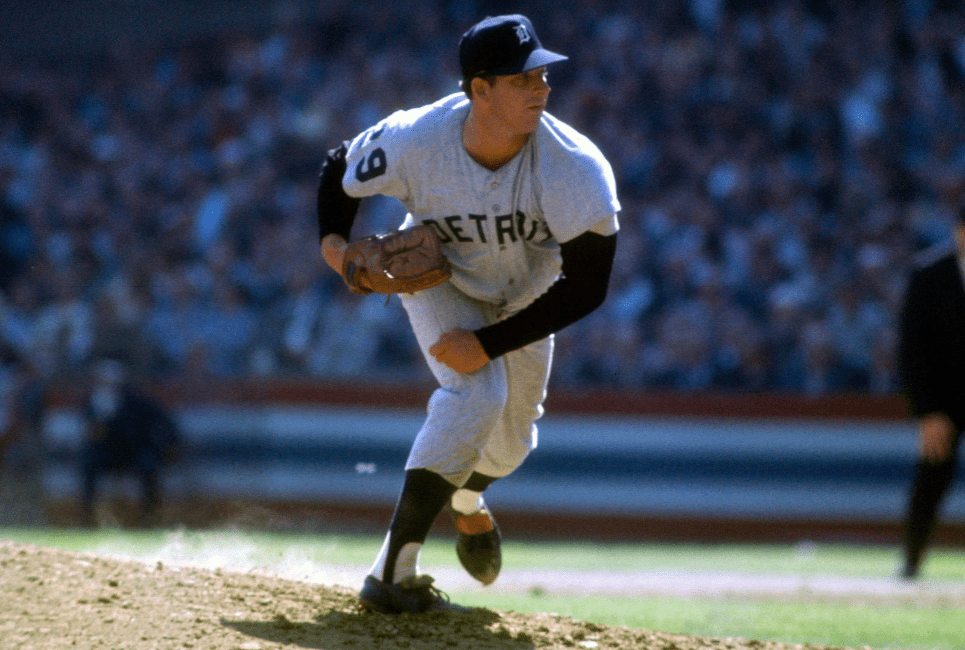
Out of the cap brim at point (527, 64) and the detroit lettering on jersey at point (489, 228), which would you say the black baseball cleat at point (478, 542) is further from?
the cap brim at point (527, 64)

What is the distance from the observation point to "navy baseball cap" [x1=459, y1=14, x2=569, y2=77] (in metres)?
3.90

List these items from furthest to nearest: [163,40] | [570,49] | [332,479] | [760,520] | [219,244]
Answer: [163,40] → [570,49] → [219,244] → [332,479] → [760,520]

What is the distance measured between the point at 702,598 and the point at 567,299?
8.44ft

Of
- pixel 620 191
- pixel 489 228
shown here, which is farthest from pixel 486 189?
pixel 620 191

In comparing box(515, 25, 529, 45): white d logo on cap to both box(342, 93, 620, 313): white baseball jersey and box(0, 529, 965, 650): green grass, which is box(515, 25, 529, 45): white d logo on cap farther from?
box(0, 529, 965, 650): green grass

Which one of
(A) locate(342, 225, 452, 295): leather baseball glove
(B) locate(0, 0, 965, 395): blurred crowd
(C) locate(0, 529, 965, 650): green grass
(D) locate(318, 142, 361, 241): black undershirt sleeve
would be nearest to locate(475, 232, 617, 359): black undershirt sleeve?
(A) locate(342, 225, 452, 295): leather baseball glove

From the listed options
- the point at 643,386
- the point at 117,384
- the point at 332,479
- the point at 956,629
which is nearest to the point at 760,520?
the point at 643,386

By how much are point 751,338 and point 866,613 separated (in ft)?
15.0

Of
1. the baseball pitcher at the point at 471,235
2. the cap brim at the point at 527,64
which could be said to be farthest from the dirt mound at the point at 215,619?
the cap brim at the point at 527,64

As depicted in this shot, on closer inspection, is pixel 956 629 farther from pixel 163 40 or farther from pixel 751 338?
pixel 163 40

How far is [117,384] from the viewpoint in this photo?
1052 centimetres

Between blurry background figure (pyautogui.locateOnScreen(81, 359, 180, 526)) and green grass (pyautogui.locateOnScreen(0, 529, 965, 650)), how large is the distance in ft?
4.78

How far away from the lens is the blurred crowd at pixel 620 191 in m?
10.1

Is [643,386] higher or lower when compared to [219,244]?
lower
